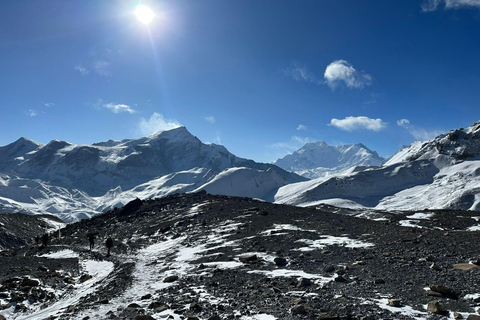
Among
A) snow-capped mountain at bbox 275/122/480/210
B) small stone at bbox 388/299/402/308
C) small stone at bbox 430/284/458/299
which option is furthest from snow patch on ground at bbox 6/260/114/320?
snow-capped mountain at bbox 275/122/480/210

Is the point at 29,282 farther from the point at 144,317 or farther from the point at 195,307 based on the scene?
the point at 195,307

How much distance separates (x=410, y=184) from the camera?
176125 mm

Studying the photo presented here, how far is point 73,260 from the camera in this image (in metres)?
29.8

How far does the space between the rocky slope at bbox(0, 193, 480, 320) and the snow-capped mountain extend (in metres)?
123

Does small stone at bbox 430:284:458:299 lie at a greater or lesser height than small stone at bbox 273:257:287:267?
Answer: lesser

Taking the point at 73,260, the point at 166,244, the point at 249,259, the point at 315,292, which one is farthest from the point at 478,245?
the point at 73,260

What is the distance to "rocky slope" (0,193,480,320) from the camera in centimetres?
1155

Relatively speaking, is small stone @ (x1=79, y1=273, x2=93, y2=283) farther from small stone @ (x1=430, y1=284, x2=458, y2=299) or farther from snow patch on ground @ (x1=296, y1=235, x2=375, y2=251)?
small stone @ (x1=430, y1=284, x2=458, y2=299)

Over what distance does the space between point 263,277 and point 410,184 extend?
18898cm

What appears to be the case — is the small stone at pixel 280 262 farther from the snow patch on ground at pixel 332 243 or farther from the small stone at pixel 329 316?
the small stone at pixel 329 316

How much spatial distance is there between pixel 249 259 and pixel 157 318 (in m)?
8.96

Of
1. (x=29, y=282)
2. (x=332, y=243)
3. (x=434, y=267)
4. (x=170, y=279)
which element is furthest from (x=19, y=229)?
(x=434, y=267)

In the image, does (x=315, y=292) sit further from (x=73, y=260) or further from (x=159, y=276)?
(x=73, y=260)

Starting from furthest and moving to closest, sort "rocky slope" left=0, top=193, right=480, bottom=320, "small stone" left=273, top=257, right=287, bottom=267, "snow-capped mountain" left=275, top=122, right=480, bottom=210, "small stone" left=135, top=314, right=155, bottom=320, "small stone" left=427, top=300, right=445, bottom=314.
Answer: "snow-capped mountain" left=275, top=122, right=480, bottom=210
"small stone" left=273, top=257, right=287, bottom=267
"small stone" left=135, top=314, right=155, bottom=320
"rocky slope" left=0, top=193, right=480, bottom=320
"small stone" left=427, top=300, right=445, bottom=314
